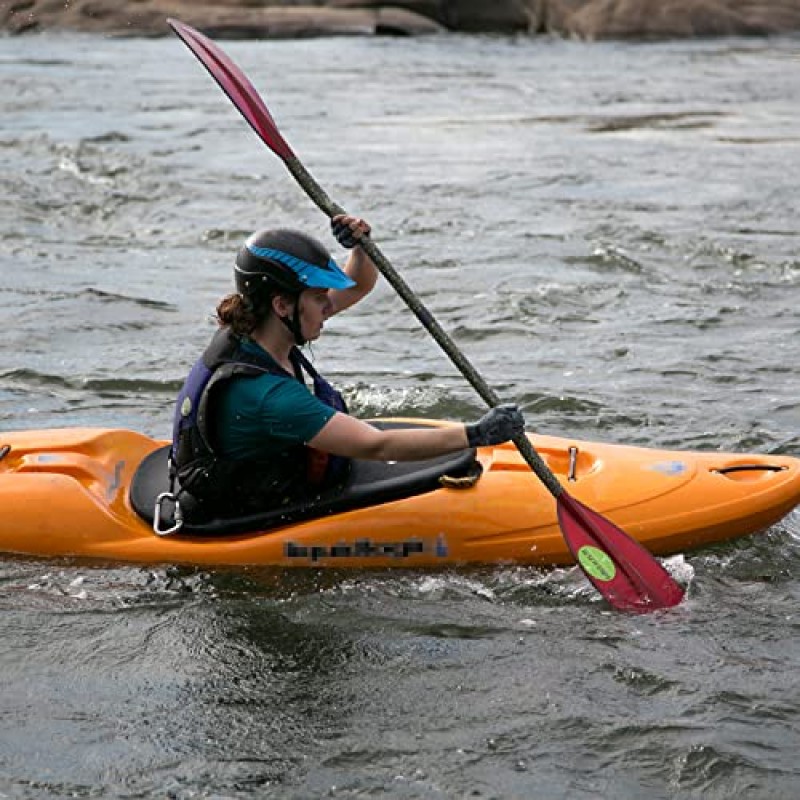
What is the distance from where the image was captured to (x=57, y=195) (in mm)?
11477

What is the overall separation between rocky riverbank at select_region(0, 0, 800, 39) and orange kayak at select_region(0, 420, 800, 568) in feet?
57.6

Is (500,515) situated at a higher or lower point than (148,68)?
higher

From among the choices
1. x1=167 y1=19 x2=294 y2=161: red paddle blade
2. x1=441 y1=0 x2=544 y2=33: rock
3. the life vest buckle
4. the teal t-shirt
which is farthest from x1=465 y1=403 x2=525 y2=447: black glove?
x1=441 y1=0 x2=544 y2=33: rock

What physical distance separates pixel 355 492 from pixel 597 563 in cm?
74

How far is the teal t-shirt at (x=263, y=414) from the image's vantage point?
14.8 feet

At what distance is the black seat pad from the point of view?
4840 mm

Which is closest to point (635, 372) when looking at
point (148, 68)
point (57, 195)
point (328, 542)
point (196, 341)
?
point (196, 341)

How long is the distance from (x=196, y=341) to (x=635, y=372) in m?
2.13

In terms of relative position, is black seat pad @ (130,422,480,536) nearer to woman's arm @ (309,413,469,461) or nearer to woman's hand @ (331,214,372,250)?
woman's arm @ (309,413,469,461)

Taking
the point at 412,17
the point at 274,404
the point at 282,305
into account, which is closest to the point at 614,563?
the point at 274,404

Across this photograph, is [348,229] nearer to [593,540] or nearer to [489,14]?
[593,540]

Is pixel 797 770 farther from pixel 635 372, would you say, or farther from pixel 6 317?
pixel 6 317

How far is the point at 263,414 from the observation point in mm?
4543

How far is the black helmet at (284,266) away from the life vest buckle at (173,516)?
72 cm
